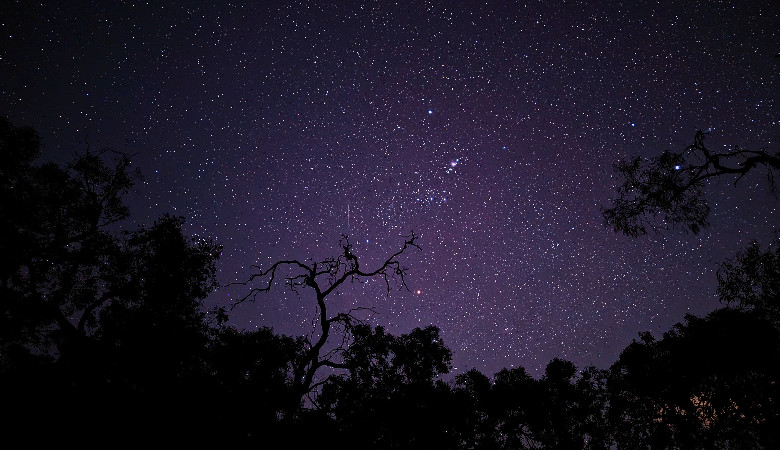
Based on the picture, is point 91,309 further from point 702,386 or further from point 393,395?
point 702,386

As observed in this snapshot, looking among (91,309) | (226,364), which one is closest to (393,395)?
(226,364)

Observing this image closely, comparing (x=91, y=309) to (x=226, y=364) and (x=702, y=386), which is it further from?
(x=702, y=386)

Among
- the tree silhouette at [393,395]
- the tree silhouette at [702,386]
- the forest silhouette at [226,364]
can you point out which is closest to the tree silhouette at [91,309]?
the forest silhouette at [226,364]

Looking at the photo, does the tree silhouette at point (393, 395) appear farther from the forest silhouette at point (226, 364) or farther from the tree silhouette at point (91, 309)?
the tree silhouette at point (91, 309)

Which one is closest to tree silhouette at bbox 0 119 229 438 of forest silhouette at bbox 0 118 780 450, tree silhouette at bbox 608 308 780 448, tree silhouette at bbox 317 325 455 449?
forest silhouette at bbox 0 118 780 450

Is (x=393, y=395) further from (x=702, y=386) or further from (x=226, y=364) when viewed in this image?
(x=702, y=386)

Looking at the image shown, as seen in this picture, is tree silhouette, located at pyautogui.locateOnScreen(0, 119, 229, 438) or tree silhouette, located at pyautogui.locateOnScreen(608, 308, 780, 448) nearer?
tree silhouette, located at pyautogui.locateOnScreen(0, 119, 229, 438)

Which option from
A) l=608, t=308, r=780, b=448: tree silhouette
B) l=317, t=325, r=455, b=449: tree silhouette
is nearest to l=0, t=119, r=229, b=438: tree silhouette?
l=317, t=325, r=455, b=449: tree silhouette

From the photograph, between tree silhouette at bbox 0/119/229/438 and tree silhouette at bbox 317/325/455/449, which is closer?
tree silhouette at bbox 0/119/229/438

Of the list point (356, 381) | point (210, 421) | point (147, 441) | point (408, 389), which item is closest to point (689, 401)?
point (408, 389)

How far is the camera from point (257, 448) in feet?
36.6

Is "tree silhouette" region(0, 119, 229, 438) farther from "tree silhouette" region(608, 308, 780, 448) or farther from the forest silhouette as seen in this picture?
"tree silhouette" region(608, 308, 780, 448)

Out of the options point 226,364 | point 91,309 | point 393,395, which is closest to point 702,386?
point 393,395

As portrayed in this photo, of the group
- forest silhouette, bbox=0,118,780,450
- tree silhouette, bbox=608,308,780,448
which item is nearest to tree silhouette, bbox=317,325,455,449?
forest silhouette, bbox=0,118,780,450
